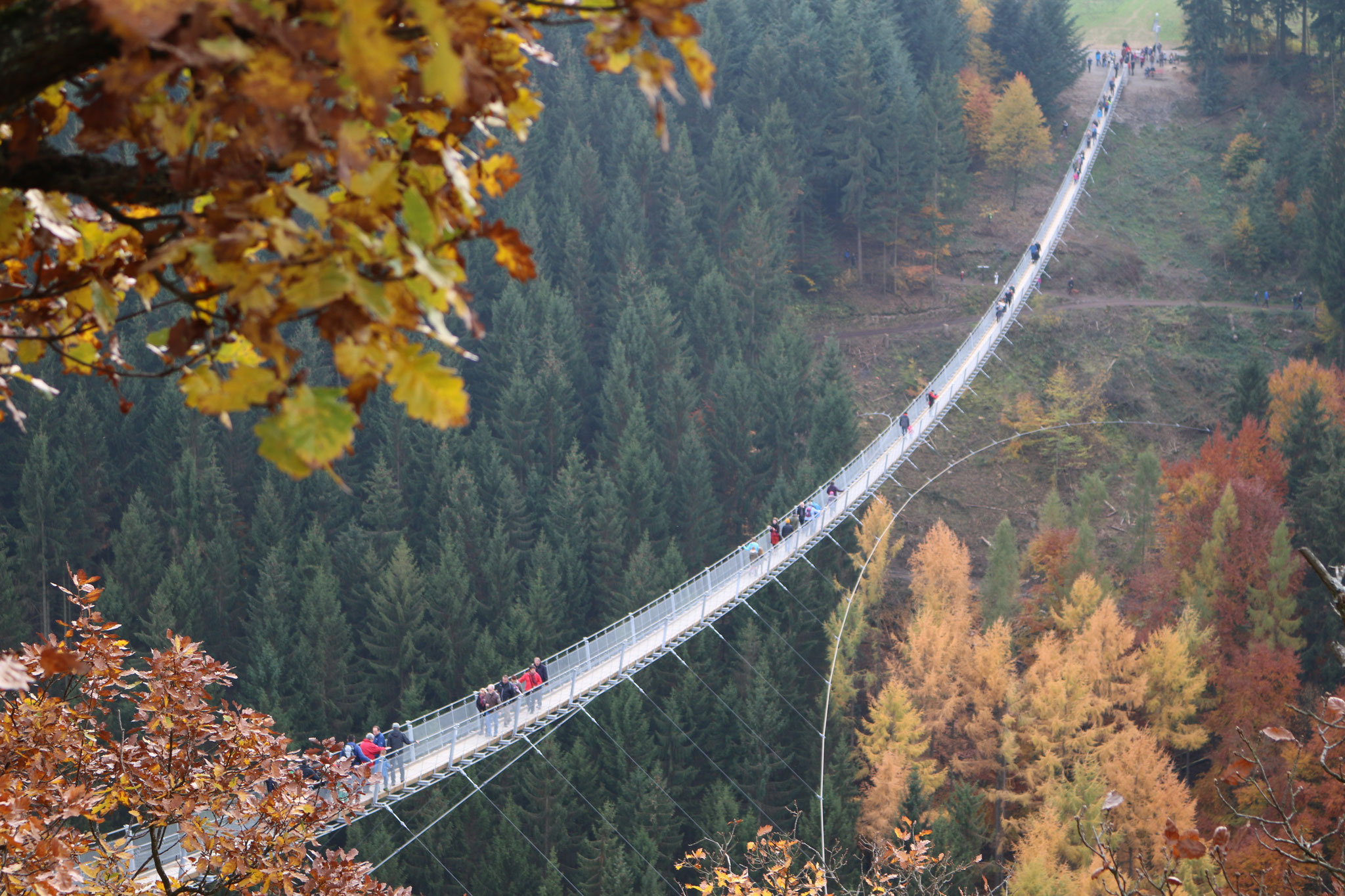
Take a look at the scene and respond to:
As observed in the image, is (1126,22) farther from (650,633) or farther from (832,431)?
(650,633)

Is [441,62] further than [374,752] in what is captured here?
No

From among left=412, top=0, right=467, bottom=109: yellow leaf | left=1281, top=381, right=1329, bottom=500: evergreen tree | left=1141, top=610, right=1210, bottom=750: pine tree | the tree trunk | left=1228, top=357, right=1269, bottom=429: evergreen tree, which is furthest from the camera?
the tree trunk

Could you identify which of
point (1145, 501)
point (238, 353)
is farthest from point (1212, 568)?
point (238, 353)

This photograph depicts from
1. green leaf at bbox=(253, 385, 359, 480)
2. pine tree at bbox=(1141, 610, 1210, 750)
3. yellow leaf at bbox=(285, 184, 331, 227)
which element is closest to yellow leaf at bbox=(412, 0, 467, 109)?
yellow leaf at bbox=(285, 184, 331, 227)

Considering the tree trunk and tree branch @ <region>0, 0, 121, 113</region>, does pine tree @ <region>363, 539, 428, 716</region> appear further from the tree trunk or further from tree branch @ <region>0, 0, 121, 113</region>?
tree branch @ <region>0, 0, 121, 113</region>

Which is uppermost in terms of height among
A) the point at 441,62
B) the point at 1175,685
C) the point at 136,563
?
the point at 441,62

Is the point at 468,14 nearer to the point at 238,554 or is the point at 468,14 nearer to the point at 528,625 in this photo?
the point at 528,625
